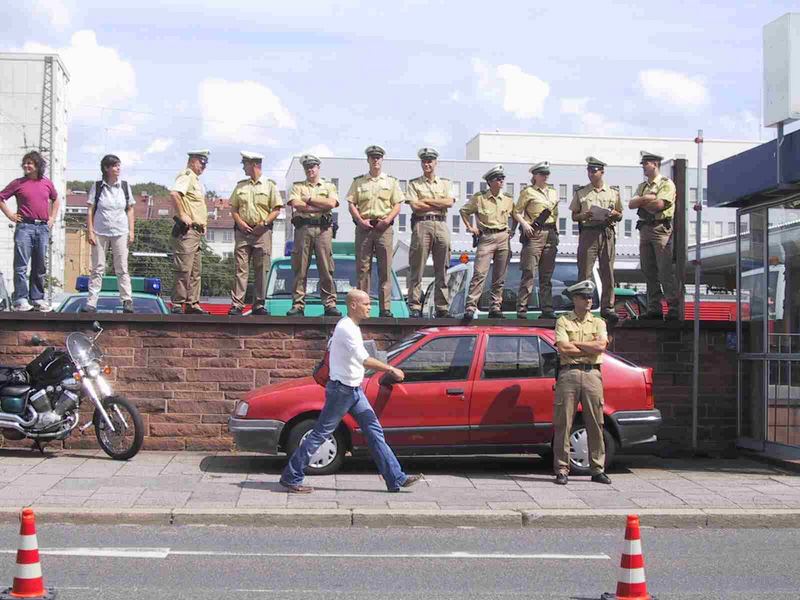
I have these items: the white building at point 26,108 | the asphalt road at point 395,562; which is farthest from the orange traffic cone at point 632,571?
the white building at point 26,108

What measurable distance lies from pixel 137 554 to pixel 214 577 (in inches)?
37.2

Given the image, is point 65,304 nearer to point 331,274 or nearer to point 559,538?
point 331,274

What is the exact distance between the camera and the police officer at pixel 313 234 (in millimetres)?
14109

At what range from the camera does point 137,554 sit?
8078 millimetres

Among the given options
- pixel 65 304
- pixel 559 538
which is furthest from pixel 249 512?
pixel 65 304

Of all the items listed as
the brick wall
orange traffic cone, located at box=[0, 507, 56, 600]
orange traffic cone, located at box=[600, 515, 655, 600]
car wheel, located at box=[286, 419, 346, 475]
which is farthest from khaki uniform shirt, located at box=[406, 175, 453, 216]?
orange traffic cone, located at box=[0, 507, 56, 600]

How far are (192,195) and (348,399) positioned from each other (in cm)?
457

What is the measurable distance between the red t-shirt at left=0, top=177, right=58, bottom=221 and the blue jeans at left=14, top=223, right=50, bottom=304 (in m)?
0.14

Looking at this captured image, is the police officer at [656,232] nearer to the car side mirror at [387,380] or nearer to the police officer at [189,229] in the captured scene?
the car side mirror at [387,380]

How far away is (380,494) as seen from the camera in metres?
10.6

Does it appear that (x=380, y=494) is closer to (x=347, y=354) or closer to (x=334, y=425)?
(x=334, y=425)

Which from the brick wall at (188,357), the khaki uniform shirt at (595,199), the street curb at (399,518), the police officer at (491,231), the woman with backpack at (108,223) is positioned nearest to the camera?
the street curb at (399,518)

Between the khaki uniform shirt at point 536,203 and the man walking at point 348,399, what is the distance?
177 inches

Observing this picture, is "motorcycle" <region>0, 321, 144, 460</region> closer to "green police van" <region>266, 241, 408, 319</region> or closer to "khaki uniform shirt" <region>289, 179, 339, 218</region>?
"khaki uniform shirt" <region>289, 179, 339, 218</region>
